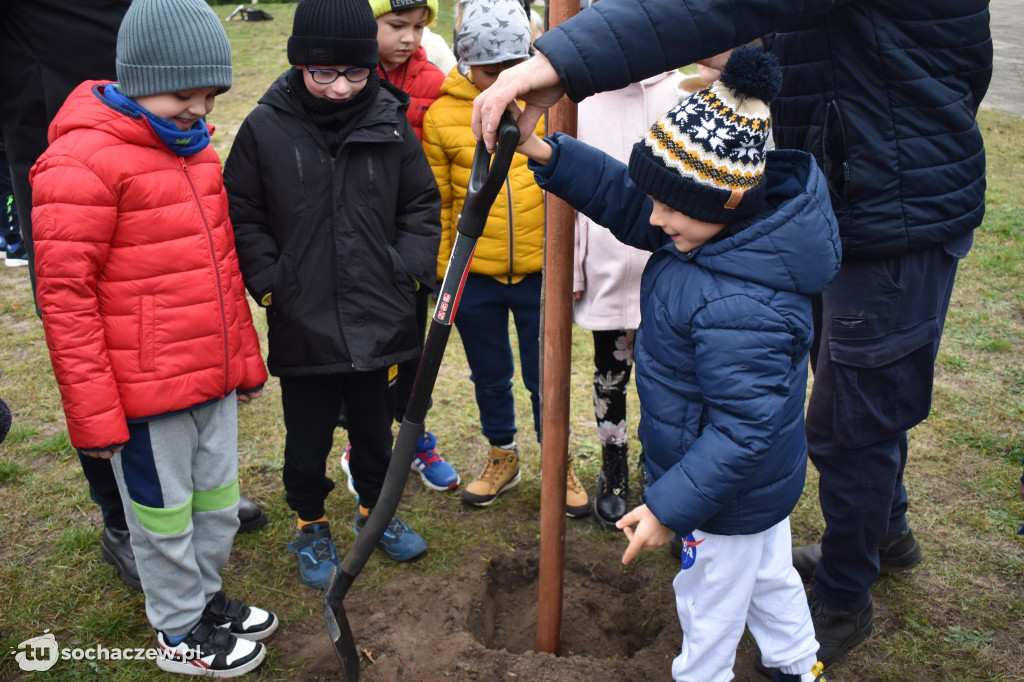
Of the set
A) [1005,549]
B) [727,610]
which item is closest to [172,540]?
[727,610]

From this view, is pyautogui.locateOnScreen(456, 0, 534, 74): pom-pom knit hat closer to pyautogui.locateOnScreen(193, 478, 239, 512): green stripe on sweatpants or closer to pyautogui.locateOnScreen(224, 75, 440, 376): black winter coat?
pyautogui.locateOnScreen(224, 75, 440, 376): black winter coat

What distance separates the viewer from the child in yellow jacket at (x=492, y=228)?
289cm

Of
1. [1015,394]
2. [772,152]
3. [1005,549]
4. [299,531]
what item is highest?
[772,152]

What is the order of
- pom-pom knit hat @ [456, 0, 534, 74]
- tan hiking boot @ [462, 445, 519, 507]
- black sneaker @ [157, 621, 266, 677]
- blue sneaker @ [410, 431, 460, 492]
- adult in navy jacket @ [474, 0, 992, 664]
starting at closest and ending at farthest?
adult in navy jacket @ [474, 0, 992, 664] → black sneaker @ [157, 621, 266, 677] → pom-pom knit hat @ [456, 0, 534, 74] → tan hiking boot @ [462, 445, 519, 507] → blue sneaker @ [410, 431, 460, 492]

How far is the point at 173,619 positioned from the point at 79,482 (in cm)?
129

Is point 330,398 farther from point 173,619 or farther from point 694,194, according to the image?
point 694,194

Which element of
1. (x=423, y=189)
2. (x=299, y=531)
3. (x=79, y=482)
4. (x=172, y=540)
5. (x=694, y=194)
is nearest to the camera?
(x=694, y=194)

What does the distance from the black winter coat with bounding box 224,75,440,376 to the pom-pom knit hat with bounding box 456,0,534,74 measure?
38 centimetres

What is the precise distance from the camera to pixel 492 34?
2840 millimetres

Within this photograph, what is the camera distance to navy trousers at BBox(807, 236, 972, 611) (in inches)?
89.0

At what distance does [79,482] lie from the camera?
3.46 meters

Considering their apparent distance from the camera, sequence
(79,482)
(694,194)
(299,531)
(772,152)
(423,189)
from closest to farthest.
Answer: (694,194) → (772,152) → (423,189) → (299,531) → (79,482)

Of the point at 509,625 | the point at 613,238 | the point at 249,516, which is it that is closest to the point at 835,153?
the point at 613,238

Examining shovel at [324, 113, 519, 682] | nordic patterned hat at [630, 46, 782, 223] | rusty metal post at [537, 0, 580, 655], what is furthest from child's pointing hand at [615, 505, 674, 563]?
nordic patterned hat at [630, 46, 782, 223]
